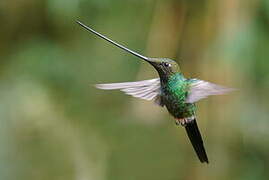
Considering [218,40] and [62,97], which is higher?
[218,40]

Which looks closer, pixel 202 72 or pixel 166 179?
pixel 202 72

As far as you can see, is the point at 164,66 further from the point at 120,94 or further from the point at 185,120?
the point at 120,94

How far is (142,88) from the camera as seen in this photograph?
849 millimetres

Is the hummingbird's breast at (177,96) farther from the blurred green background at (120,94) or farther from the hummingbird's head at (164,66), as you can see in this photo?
the blurred green background at (120,94)

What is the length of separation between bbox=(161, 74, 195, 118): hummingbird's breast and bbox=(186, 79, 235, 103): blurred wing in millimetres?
22

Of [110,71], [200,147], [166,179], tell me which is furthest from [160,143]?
[200,147]

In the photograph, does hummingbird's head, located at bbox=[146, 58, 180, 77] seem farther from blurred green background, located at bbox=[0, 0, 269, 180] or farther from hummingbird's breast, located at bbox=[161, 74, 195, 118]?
blurred green background, located at bbox=[0, 0, 269, 180]

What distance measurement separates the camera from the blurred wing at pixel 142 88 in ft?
2.54

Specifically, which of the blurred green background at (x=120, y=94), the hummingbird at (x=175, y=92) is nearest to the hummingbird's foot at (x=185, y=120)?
the hummingbird at (x=175, y=92)

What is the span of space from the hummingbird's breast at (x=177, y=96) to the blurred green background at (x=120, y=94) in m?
0.92

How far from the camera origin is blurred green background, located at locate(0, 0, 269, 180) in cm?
191

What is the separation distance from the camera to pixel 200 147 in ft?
2.70

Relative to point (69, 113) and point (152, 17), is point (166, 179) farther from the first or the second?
point (152, 17)

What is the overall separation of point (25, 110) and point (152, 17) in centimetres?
65
